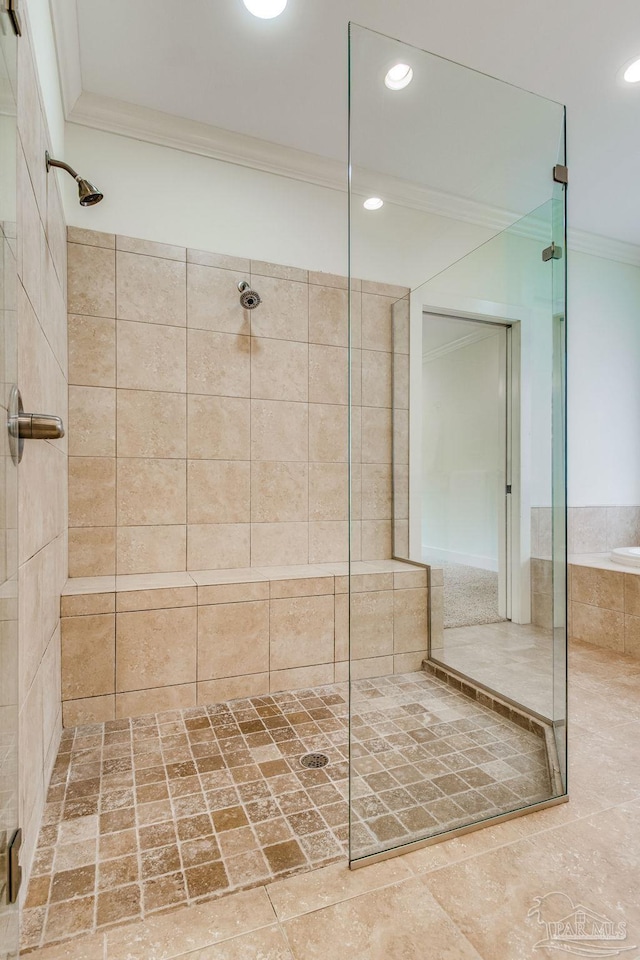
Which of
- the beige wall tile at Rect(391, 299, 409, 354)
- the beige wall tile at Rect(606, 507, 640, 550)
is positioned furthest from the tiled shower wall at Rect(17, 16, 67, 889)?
the beige wall tile at Rect(606, 507, 640, 550)

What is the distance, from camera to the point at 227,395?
281 centimetres

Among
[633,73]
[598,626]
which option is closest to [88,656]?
[598,626]

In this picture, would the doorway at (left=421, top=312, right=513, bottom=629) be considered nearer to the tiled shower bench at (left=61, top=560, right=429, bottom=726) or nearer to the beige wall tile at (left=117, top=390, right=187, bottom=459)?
the tiled shower bench at (left=61, top=560, right=429, bottom=726)

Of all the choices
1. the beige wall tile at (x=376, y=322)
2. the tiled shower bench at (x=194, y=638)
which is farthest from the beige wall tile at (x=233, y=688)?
the beige wall tile at (x=376, y=322)

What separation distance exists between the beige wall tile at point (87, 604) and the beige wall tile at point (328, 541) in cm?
111

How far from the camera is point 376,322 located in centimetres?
170

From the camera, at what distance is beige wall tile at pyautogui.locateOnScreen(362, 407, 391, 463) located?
1528 millimetres

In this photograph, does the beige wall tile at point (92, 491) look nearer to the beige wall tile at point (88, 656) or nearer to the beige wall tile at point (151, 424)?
the beige wall tile at point (151, 424)

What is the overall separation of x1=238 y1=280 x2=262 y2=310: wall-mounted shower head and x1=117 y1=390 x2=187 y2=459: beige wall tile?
58 cm

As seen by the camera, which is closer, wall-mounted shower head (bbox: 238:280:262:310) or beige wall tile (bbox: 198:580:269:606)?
beige wall tile (bbox: 198:580:269:606)

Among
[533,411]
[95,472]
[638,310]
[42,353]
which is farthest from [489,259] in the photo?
[638,310]

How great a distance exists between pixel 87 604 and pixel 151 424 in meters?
0.90

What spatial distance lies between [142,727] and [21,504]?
126 centimetres

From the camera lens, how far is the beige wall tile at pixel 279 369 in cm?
288
